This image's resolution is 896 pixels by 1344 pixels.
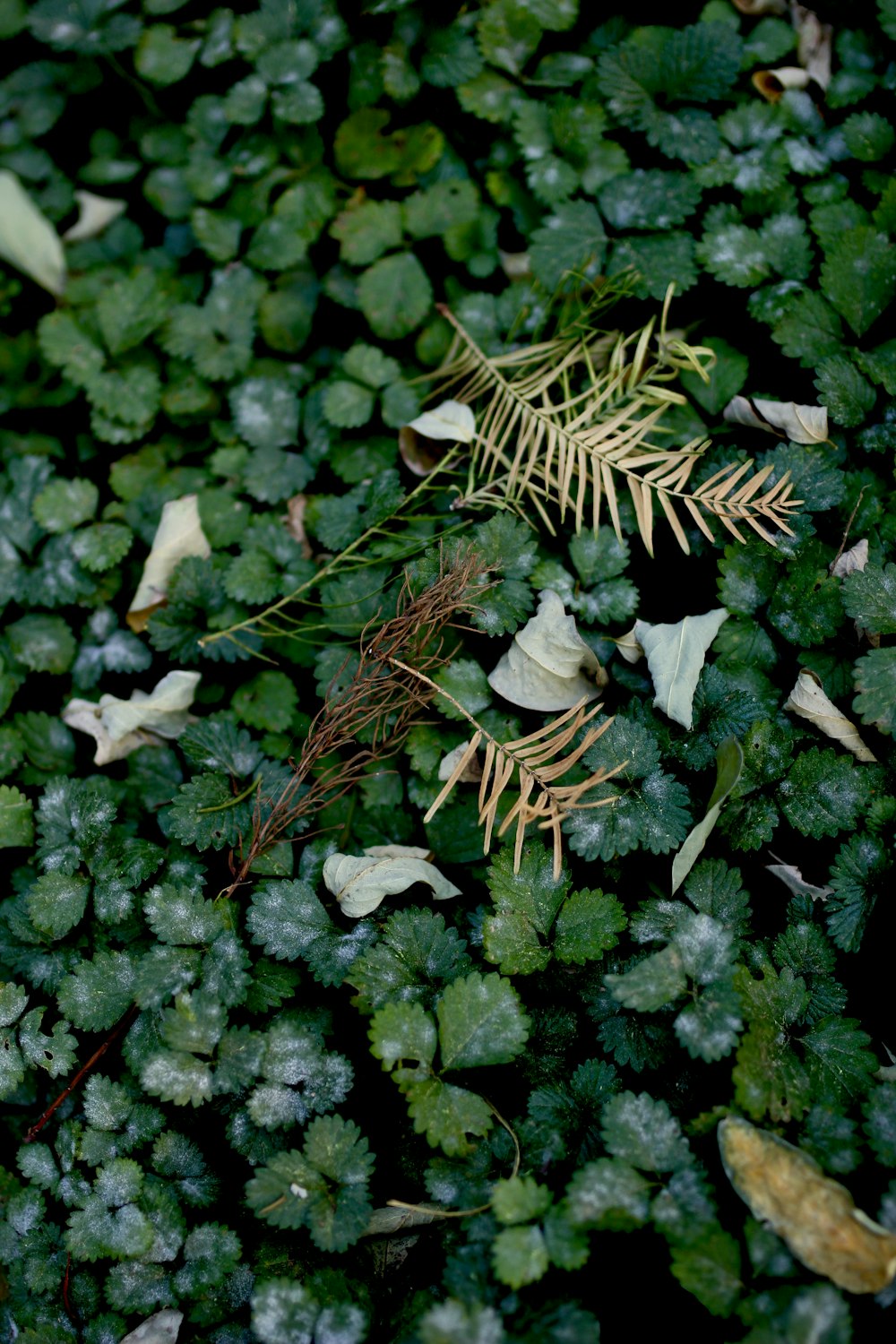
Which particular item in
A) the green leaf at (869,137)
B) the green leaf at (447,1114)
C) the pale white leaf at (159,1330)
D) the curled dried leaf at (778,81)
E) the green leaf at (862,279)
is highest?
the curled dried leaf at (778,81)

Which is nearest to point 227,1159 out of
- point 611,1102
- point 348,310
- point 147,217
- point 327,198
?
point 611,1102

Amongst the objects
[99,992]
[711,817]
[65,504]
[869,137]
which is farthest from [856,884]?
[65,504]

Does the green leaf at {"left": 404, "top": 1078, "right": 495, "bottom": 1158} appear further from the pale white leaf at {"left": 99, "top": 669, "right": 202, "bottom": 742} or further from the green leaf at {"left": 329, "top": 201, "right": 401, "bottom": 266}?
the green leaf at {"left": 329, "top": 201, "right": 401, "bottom": 266}

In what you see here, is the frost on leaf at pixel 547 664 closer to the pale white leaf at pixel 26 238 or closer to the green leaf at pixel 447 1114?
the green leaf at pixel 447 1114

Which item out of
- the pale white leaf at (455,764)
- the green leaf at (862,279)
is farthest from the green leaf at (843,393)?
the pale white leaf at (455,764)

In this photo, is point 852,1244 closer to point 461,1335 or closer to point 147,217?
point 461,1335

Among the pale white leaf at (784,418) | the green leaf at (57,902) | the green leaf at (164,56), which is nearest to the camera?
the green leaf at (57,902)
